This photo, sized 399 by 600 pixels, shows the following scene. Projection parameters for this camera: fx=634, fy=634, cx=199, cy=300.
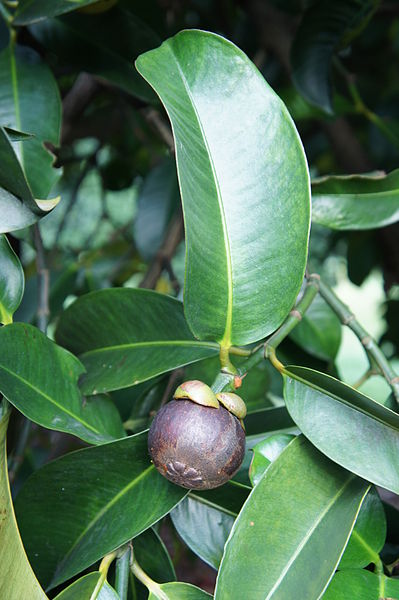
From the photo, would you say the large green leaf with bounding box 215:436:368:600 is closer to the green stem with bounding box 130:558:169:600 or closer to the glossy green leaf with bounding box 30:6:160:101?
the green stem with bounding box 130:558:169:600

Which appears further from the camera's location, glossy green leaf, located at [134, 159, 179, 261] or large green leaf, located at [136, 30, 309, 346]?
glossy green leaf, located at [134, 159, 179, 261]

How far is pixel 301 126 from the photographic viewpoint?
1444 mm

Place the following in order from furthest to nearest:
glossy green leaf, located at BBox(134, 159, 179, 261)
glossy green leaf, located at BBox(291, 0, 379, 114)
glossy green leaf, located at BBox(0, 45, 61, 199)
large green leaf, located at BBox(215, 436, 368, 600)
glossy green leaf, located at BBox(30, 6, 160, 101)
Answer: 1. glossy green leaf, located at BBox(134, 159, 179, 261)
2. glossy green leaf, located at BBox(291, 0, 379, 114)
3. glossy green leaf, located at BBox(30, 6, 160, 101)
4. glossy green leaf, located at BBox(0, 45, 61, 199)
5. large green leaf, located at BBox(215, 436, 368, 600)

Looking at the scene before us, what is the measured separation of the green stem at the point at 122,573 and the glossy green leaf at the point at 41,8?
1.60ft

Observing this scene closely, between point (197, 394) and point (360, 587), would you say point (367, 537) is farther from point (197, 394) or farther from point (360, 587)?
point (197, 394)

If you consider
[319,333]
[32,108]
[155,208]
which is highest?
[32,108]

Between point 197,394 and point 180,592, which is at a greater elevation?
point 197,394

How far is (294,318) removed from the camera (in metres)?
0.53

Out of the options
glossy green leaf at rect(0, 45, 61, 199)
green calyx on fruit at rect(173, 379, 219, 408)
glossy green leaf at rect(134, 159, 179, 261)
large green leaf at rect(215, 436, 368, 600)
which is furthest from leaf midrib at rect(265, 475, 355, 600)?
glossy green leaf at rect(134, 159, 179, 261)

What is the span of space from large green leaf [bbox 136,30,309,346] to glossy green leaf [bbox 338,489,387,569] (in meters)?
0.17

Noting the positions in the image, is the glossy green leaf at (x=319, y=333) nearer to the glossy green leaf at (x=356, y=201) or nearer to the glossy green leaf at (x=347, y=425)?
the glossy green leaf at (x=356, y=201)

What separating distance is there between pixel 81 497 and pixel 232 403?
0.50 feet

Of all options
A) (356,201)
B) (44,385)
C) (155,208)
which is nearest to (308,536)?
(44,385)

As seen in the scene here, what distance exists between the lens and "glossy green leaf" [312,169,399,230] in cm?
64
